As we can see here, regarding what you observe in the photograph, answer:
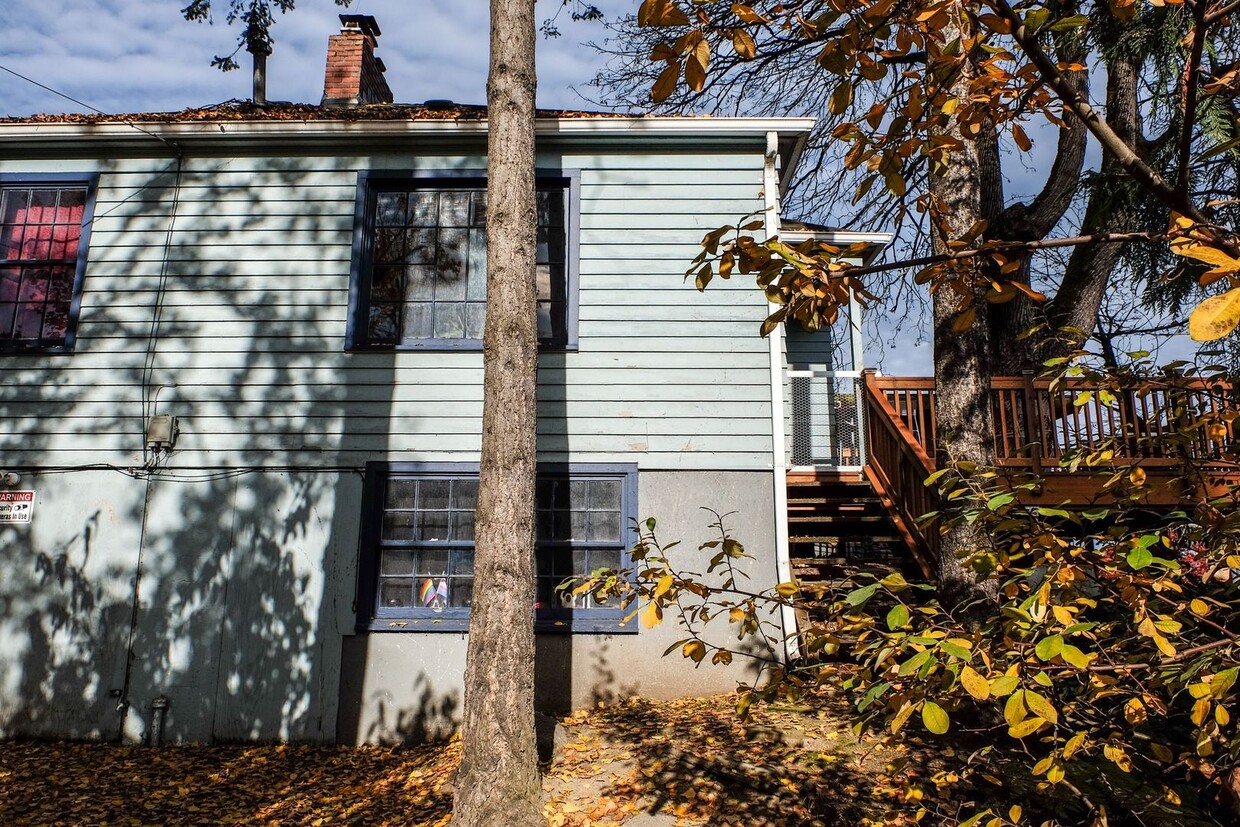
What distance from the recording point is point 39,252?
29.2ft

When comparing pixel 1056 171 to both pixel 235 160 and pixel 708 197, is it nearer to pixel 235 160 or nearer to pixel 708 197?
pixel 708 197

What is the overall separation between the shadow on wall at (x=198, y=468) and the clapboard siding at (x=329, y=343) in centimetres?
3

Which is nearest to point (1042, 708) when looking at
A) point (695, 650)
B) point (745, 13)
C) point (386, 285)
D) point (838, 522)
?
point (695, 650)

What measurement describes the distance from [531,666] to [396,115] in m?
6.22

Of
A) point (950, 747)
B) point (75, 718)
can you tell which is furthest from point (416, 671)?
point (950, 747)

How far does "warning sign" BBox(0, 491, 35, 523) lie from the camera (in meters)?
8.17

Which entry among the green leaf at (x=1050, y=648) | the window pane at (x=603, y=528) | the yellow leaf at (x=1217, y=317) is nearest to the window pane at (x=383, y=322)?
the window pane at (x=603, y=528)

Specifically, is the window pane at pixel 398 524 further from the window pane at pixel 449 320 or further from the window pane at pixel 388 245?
the window pane at pixel 388 245

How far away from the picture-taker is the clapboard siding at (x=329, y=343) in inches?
320

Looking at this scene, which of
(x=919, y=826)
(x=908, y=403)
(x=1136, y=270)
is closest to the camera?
(x=919, y=826)

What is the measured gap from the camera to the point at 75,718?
7.80 metres

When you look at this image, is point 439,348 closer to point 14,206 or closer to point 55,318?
point 55,318

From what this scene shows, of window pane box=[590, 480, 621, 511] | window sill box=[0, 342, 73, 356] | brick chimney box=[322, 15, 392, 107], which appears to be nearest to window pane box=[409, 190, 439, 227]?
brick chimney box=[322, 15, 392, 107]

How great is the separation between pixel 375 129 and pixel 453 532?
4262 mm
